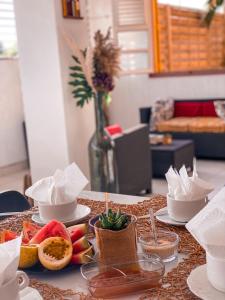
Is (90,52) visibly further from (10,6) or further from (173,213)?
(10,6)

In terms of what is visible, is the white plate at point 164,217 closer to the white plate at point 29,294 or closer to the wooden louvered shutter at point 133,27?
the white plate at point 29,294

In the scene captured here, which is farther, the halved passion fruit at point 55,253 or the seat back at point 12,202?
the seat back at point 12,202

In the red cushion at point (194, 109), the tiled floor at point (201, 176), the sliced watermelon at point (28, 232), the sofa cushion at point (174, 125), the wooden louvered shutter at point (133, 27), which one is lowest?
the tiled floor at point (201, 176)

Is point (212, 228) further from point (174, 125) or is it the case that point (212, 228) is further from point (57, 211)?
point (174, 125)

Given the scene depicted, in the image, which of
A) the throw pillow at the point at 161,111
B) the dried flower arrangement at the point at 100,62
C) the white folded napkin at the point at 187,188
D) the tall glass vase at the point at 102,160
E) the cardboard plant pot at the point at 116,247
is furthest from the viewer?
the throw pillow at the point at 161,111

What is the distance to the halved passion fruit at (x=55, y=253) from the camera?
1146 millimetres

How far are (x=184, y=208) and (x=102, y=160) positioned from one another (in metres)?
2.38

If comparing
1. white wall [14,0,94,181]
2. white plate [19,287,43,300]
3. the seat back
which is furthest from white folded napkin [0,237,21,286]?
white wall [14,0,94,181]

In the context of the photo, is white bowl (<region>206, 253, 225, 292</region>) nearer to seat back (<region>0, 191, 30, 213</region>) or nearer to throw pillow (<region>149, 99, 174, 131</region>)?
seat back (<region>0, 191, 30, 213</region>)

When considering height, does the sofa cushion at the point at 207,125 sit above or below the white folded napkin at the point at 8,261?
below

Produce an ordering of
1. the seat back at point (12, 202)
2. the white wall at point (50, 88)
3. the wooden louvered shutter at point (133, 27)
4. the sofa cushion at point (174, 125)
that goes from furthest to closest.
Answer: the wooden louvered shutter at point (133, 27)
the sofa cushion at point (174, 125)
the white wall at point (50, 88)
the seat back at point (12, 202)

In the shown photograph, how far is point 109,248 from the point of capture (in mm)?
1114

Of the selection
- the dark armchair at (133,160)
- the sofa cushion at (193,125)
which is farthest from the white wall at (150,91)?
the dark armchair at (133,160)

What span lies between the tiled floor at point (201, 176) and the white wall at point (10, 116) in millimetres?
276
